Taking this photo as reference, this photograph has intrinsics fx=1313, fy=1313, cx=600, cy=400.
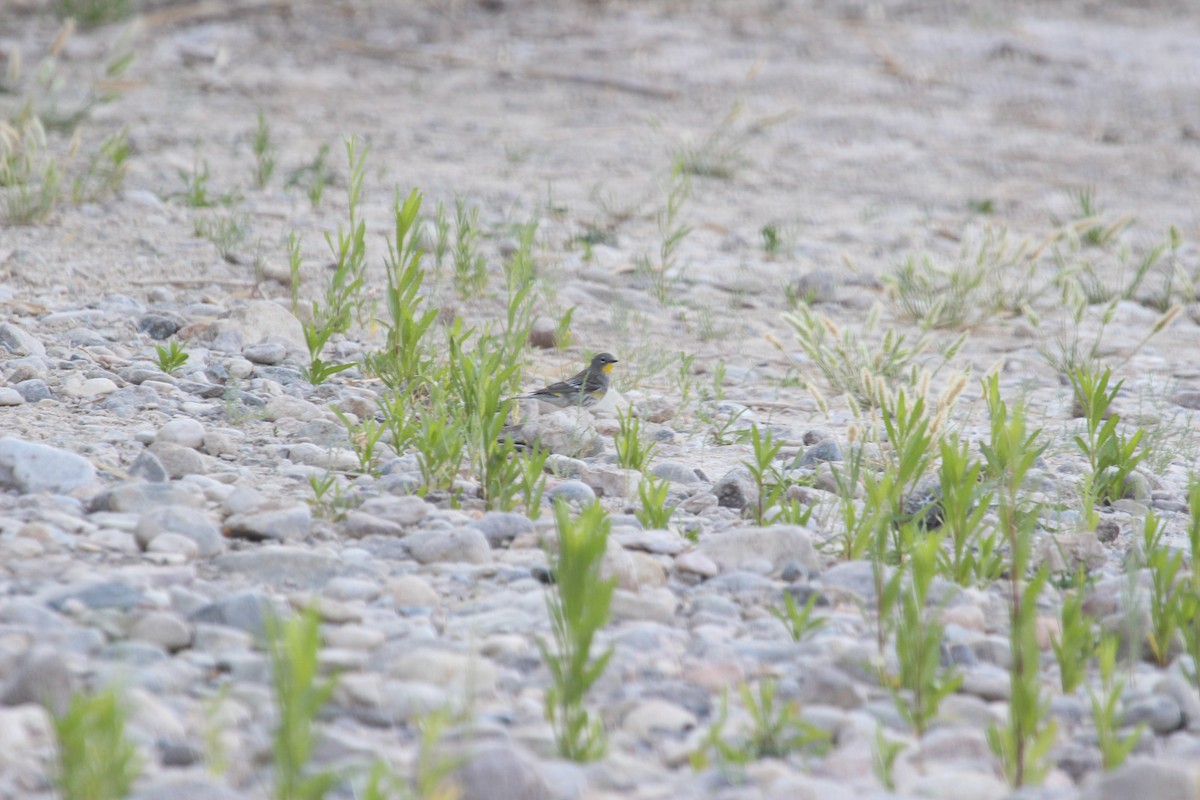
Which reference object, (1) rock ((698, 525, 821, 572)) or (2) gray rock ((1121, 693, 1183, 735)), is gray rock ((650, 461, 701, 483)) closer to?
(1) rock ((698, 525, 821, 572))

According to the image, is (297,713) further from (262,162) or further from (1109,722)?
(262,162)

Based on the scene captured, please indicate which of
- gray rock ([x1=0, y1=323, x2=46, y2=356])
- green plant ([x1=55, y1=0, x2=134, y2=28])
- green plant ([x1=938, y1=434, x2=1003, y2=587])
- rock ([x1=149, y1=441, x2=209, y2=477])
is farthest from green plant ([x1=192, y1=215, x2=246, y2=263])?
green plant ([x1=55, y1=0, x2=134, y2=28])

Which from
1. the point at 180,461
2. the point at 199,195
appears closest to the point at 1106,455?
the point at 180,461

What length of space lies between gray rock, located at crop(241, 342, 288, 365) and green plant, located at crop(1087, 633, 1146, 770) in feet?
9.91

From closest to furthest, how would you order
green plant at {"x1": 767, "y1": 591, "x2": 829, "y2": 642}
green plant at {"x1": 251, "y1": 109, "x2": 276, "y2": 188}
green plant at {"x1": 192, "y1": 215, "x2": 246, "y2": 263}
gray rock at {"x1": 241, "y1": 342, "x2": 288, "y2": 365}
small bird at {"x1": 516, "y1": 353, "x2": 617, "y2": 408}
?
green plant at {"x1": 767, "y1": 591, "x2": 829, "y2": 642} → small bird at {"x1": 516, "y1": 353, "x2": 617, "y2": 408} → gray rock at {"x1": 241, "y1": 342, "x2": 288, "y2": 365} → green plant at {"x1": 192, "y1": 215, "x2": 246, "y2": 263} → green plant at {"x1": 251, "y1": 109, "x2": 276, "y2": 188}

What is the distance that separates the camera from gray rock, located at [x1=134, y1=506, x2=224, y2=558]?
2.97m

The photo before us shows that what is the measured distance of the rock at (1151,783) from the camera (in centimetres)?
201

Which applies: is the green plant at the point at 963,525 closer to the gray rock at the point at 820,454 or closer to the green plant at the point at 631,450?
the gray rock at the point at 820,454

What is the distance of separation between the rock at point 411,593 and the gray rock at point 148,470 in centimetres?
86

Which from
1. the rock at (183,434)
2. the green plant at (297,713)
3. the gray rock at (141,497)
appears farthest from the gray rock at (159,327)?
the green plant at (297,713)

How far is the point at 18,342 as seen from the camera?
14.5ft

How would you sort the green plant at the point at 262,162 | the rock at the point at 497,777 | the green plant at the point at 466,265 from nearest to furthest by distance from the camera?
the rock at the point at 497,777 < the green plant at the point at 466,265 < the green plant at the point at 262,162

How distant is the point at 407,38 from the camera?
434 inches

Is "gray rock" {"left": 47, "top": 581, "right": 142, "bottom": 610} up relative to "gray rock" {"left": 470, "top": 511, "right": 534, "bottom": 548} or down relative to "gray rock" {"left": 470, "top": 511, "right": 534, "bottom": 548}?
down
